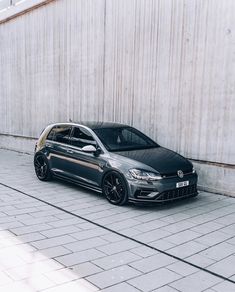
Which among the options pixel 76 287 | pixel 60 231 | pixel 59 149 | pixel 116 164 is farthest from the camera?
pixel 59 149

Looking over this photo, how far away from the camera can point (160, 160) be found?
246 inches

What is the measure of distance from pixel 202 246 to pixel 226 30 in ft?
14.9

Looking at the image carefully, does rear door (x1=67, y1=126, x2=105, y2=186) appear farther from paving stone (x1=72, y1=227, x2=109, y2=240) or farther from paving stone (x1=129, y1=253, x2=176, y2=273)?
paving stone (x1=129, y1=253, x2=176, y2=273)

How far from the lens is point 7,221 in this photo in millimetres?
5348

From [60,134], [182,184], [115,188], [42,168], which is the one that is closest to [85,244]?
[115,188]

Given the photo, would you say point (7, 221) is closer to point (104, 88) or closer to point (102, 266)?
point (102, 266)

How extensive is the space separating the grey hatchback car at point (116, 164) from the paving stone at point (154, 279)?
2.14 m

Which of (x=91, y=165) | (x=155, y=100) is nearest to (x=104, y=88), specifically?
(x=155, y=100)

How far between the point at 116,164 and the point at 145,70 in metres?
3.39

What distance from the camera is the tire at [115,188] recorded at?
239 inches

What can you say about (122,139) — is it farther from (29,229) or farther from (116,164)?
(29,229)

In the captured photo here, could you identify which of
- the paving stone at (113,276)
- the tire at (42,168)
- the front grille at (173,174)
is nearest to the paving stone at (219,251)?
the paving stone at (113,276)

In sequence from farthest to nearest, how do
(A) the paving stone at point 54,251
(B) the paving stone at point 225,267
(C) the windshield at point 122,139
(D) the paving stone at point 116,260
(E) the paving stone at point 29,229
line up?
(C) the windshield at point 122,139 → (E) the paving stone at point 29,229 → (A) the paving stone at point 54,251 → (D) the paving stone at point 116,260 → (B) the paving stone at point 225,267

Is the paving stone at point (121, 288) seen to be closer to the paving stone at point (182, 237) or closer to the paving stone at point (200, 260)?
the paving stone at point (200, 260)
